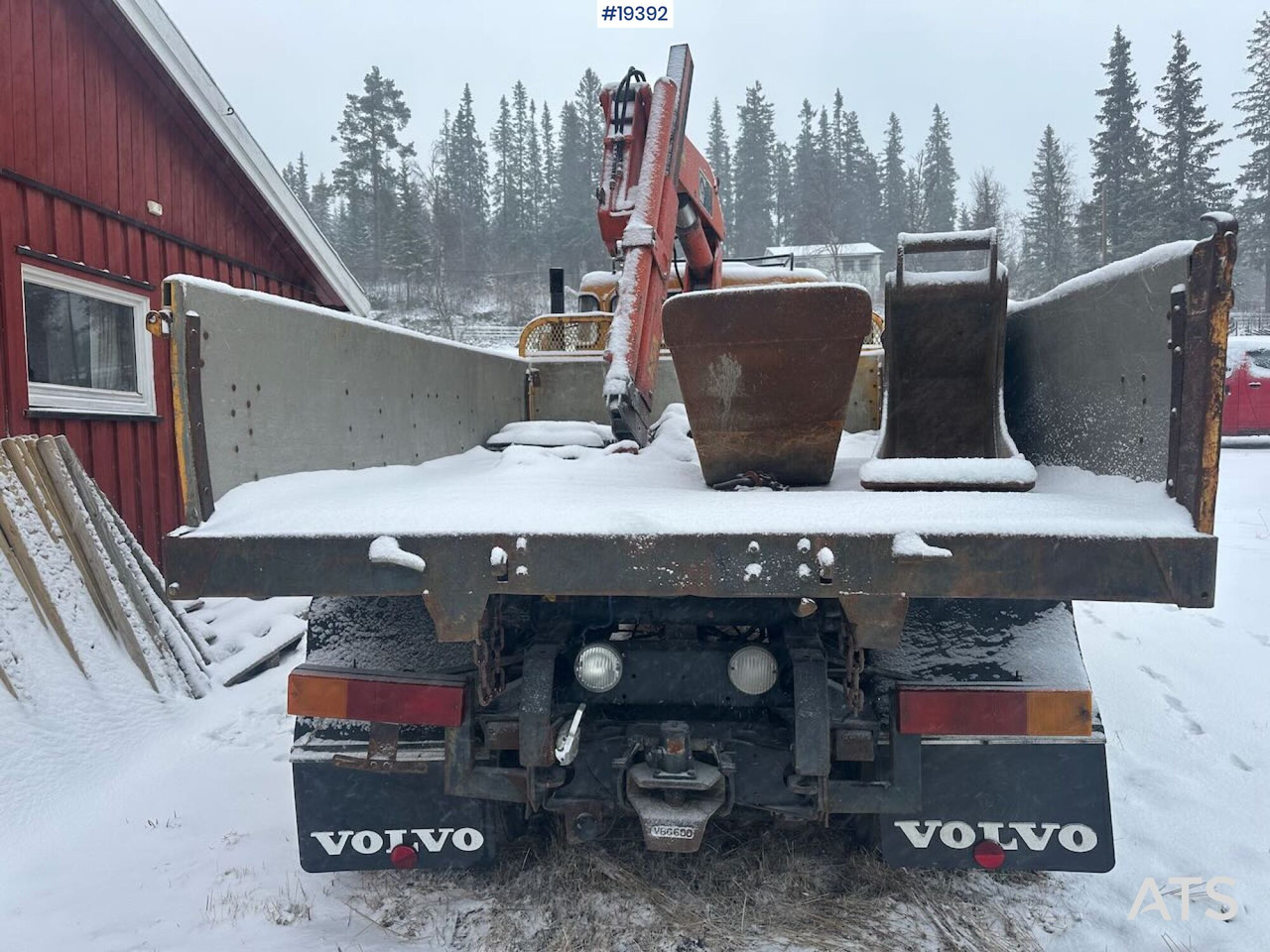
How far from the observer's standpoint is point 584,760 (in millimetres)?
2309

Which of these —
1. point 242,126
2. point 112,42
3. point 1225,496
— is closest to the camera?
point 112,42

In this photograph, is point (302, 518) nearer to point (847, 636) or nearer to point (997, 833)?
point (847, 636)

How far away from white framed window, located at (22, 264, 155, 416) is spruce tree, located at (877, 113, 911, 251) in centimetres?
4343

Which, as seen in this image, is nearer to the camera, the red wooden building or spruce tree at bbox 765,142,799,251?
the red wooden building

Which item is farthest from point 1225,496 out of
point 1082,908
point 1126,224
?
point 1126,224

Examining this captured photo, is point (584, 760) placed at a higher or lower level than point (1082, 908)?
higher

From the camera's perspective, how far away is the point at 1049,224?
1645 inches

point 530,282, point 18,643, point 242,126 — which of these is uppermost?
point 530,282

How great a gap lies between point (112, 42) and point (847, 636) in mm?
7630

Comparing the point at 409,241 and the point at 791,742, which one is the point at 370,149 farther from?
the point at 791,742

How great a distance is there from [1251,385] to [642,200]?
545 inches

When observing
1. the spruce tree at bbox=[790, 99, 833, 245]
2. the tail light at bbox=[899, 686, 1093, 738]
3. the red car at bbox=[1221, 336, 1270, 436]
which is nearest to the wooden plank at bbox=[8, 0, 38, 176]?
the tail light at bbox=[899, 686, 1093, 738]

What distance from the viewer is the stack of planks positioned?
13.9ft

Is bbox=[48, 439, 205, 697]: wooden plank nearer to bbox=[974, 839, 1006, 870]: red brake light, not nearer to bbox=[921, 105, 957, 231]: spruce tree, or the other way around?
bbox=[974, 839, 1006, 870]: red brake light
